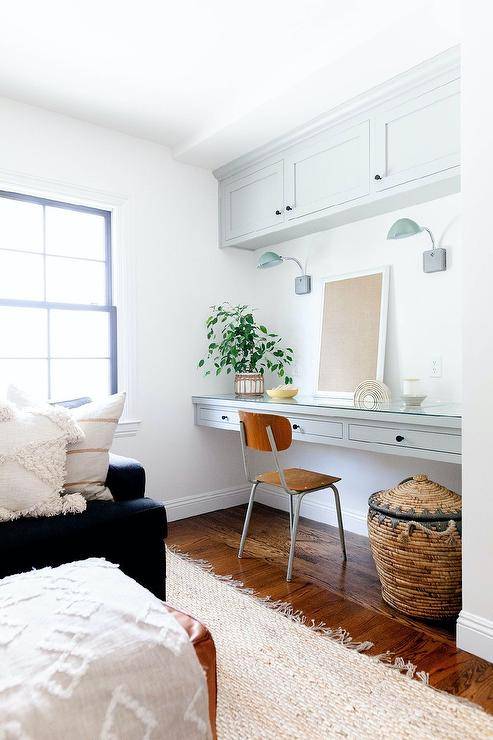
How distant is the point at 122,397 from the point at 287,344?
173 cm

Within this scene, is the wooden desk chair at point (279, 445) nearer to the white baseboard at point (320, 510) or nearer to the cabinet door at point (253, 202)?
the white baseboard at point (320, 510)

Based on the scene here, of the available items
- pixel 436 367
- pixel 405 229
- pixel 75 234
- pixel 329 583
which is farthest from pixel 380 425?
pixel 75 234

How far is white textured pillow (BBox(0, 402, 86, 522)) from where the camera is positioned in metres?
1.89

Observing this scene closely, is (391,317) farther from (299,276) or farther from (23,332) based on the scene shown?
(23,332)

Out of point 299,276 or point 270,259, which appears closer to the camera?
point 270,259

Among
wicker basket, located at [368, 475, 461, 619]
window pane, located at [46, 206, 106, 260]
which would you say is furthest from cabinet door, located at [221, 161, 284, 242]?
wicker basket, located at [368, 475, 461, 619]

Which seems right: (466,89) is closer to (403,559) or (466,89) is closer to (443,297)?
(443,297)

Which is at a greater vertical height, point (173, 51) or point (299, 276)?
point (173, 51)

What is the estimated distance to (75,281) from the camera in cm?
327

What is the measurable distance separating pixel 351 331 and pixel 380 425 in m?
0.91

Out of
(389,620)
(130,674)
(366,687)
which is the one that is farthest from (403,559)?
(130,674)

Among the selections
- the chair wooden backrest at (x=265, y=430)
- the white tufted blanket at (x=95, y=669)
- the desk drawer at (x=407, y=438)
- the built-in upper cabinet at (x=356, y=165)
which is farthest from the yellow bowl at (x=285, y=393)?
the white tufted blanket at (x=95, y=669)

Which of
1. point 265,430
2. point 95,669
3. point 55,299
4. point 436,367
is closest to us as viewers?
point 95,669

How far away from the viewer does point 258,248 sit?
395cm
